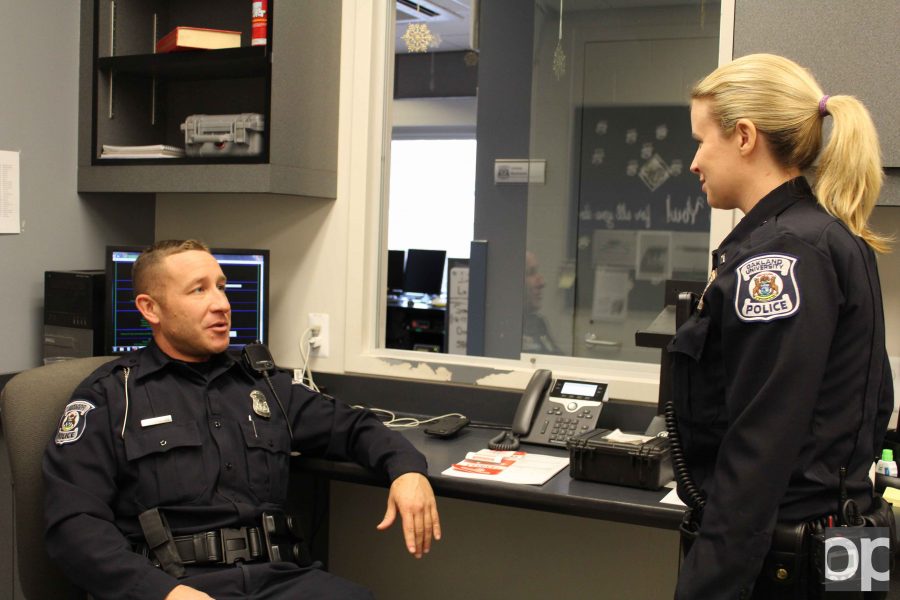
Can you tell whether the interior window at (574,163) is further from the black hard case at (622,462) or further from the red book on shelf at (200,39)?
the black hard case at (622,462)

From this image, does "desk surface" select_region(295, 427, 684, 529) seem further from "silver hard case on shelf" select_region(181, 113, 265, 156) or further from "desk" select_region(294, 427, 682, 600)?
"silver hard case on shelf" select_region(181, 113, 265, 156)

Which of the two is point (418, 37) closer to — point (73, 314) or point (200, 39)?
point (200, 39)

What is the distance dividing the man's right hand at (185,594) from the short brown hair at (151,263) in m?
0.70

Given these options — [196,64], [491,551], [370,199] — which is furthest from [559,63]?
[491,551]

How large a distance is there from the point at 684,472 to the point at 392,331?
1672 millimetres

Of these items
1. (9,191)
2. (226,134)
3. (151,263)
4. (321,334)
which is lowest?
(321,334)

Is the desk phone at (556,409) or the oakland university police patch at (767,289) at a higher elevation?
the oakland university police patch at (767,289)

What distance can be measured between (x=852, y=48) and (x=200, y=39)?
1756 millimetres

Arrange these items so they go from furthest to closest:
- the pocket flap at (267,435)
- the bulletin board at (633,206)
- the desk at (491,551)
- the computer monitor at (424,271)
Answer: the computer monitor at (424,271) < the bulletin board at (633,206) < the desk at (491,551) < the pocket flap at (267,435)

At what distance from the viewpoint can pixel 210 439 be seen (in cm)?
203

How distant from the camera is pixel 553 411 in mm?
2455

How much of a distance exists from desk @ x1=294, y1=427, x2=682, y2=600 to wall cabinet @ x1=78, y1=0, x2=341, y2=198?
893 mm

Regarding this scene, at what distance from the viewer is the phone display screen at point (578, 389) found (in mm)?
2451

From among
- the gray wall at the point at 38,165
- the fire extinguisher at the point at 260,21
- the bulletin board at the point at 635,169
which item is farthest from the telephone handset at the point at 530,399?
the gray wall at the point at 38,165
